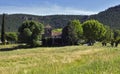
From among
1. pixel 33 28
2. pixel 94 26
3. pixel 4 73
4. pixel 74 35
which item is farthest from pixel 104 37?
pixel 4 73

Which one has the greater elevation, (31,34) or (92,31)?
(92,31)

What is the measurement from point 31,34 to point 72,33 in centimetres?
1385

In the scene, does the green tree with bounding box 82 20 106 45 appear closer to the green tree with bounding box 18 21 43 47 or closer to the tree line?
the tree line

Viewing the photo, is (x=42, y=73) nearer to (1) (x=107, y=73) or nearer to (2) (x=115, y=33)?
(1) (x=107, y=73)

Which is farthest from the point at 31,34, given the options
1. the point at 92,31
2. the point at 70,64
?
the point at 70,64

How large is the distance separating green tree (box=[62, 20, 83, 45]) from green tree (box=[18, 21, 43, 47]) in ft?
28.9

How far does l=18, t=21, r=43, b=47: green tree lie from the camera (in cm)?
11750

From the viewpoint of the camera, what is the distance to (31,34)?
393 ft

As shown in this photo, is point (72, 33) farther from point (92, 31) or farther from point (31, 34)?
point (31, 34)

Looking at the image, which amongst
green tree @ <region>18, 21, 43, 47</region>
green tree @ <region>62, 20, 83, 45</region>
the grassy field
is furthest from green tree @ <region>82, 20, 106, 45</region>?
the grassy field

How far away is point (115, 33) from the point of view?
16412cm

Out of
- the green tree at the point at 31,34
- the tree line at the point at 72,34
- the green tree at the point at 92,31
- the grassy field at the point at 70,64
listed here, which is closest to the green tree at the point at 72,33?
the tree line at the point at 72,34

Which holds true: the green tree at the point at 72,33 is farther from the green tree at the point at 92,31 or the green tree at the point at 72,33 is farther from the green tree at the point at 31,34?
the green tree at the point at 31,34

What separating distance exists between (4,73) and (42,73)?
8.86ft
